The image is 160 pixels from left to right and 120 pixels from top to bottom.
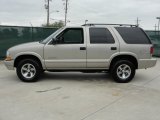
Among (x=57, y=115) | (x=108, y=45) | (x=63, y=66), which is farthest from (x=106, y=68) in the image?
(x=57, y=115)

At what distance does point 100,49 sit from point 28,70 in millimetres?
2361

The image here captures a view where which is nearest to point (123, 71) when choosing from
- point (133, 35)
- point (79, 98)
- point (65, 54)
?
Answer: point (133, 35)

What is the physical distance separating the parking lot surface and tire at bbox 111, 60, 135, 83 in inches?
9.1

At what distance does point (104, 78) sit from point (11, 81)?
3.11 m

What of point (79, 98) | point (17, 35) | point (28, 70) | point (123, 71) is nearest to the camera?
point (79, 98)

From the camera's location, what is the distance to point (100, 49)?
8.66 metres

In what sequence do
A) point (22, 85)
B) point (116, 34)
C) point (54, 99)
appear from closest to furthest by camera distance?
point (54, 99) → point (22, 85) → point (116, 34)

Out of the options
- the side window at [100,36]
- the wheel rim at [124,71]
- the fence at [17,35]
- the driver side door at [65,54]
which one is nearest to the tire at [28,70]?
the driver side door at [65,54]

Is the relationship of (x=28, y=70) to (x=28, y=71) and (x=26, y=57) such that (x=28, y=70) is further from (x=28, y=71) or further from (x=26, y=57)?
(x=26, y=57)

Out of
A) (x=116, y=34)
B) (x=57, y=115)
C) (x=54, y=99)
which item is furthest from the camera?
(x=116, y=34)

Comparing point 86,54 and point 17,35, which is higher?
point 17,35

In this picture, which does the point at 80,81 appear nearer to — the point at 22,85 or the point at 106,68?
the point at 106,68

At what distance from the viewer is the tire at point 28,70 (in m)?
8.64

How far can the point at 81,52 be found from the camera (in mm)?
8648
